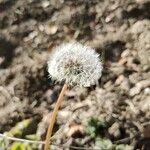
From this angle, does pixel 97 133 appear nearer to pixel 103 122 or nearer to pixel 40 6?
pixel 103 122

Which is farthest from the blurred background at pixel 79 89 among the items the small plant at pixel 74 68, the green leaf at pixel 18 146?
the small plant at pixel 74 68

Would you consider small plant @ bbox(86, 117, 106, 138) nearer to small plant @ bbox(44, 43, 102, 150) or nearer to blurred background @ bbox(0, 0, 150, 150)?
blurred background @ bbox(0, 0, 150, 150)

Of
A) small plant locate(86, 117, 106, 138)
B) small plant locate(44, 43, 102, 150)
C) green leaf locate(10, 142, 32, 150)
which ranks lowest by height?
green leaf locate(10, 142, 32, 150)

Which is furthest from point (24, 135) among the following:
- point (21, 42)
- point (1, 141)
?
point (21, 42)

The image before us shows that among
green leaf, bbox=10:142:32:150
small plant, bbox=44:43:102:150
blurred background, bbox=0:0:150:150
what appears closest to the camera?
small plant, bbox=44:43:102:150

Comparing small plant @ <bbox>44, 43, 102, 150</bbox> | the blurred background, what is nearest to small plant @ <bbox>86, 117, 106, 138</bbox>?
the blurred background

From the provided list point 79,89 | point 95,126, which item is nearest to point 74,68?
point 95,126

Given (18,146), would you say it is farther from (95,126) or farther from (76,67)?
(76,67)
